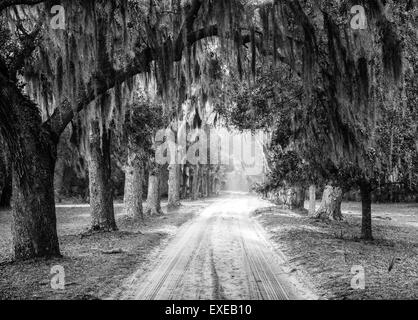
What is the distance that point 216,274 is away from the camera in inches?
370

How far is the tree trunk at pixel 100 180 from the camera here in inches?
663

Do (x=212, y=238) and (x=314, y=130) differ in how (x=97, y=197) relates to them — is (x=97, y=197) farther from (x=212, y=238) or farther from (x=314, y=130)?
(x=314, y=130)

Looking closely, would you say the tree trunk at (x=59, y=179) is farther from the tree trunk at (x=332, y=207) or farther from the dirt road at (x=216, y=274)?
the dirt road at (x=216, y=274)

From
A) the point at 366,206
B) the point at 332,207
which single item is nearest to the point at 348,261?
the point at 366,206

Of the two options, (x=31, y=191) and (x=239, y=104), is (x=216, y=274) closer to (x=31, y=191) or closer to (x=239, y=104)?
(x=31, y=191)

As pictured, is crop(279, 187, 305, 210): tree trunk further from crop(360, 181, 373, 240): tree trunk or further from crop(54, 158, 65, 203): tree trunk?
crop(54, 158, 65, 203): tree trunk

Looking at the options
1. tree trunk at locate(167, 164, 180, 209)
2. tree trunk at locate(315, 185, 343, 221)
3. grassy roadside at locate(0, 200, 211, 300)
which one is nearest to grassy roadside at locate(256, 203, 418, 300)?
grassy roadside at locate(0, 200, 211, 300)

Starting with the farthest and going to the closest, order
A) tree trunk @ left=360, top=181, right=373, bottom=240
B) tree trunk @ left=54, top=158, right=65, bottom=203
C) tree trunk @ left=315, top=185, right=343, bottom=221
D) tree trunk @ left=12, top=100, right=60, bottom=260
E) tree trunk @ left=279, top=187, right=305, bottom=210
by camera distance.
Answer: tree trunk @ left=54, top=158, right=65, bottom=203
tree trunk @ left=279, top=187, right=305, bottom=210
tree trunk @ left=315, top=185, right=343, bottom=221
tree trunk @ left=360, top=181, right=373, bottom=240
tree trunk @ left=12, top=100, right=60, bottom=260

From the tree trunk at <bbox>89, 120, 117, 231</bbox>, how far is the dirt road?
3558mm

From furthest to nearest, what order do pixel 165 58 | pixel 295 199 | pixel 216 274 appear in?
pixel 295 199 < pixel 165 58 < pixel 216 274

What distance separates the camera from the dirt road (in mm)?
7793

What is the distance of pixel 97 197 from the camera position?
55.8 ft

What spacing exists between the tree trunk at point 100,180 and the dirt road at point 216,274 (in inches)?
140

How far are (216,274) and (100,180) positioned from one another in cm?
887
